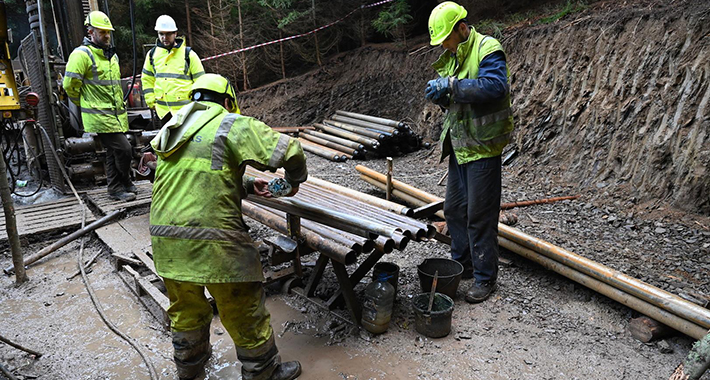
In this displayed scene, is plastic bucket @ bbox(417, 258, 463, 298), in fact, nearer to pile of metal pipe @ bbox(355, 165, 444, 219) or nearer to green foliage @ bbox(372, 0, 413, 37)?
pile of metal pipe @ bbox(355, 165, 444, 219)

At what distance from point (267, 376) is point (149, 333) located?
1191 millimetres

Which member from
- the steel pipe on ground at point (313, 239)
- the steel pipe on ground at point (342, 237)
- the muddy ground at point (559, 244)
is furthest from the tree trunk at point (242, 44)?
the steel pipe on ground at point (342, 237)

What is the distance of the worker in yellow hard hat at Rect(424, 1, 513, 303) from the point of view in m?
3.36

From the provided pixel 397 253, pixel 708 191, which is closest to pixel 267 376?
pixel 397 253

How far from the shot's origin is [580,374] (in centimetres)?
284

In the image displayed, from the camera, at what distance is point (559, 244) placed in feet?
14.8

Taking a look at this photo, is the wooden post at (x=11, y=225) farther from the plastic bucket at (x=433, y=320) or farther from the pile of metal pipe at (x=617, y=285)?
the pile of metal pipe at (x=617, y=285)

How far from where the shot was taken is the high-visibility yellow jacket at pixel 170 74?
18.5ft

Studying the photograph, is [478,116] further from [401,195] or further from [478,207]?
[401,195]

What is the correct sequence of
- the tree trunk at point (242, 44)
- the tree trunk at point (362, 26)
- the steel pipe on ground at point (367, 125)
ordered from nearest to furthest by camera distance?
the steel pipe on ground at point (367, 125) < the tree trunk at point (362, 26) < the tree trunk at point (242, 44)

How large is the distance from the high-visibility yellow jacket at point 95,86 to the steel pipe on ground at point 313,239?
297cm

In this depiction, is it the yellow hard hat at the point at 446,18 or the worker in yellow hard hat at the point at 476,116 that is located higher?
the yellow hard hat at the point at 446,18

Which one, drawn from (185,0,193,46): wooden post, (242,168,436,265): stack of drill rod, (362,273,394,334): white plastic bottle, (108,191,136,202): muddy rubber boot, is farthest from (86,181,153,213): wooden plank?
(185,0,193,46): wooden post

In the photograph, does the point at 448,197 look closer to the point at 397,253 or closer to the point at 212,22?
the point at 397,253
